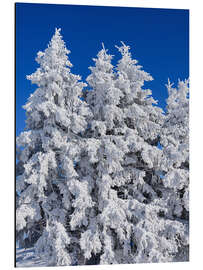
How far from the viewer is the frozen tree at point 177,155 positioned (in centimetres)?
726

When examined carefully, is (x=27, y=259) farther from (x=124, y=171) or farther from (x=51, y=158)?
(x=124, y=171)

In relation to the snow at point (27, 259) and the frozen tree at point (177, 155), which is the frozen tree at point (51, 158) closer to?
the snow at point (27, 259)

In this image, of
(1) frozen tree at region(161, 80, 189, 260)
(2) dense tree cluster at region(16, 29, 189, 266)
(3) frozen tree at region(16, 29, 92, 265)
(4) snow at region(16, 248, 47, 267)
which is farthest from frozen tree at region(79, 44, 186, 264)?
(4) snow at region(16, 248, 47, 267)

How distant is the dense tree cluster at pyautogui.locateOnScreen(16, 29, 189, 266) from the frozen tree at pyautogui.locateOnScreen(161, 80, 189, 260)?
0.8 inches

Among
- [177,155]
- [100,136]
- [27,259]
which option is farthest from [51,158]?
[177,155]

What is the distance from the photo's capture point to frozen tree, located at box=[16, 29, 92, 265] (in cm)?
666

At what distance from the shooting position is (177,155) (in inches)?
286

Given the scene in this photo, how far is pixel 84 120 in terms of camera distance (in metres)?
7.19

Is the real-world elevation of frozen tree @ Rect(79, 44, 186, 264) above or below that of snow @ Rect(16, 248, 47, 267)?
above

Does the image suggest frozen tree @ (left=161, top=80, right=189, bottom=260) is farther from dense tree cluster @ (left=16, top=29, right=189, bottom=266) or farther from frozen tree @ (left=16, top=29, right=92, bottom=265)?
frozen tree @ (left=16, top=29, right=92, bottom=265)
